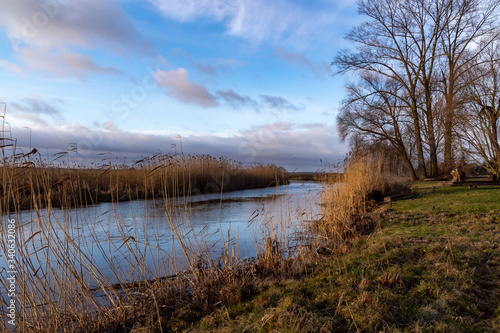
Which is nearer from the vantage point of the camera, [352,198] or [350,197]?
[350,197]

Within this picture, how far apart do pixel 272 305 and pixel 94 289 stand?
2101mm

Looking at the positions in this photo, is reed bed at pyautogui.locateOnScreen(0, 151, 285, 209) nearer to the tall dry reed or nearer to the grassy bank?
the tall dry reed

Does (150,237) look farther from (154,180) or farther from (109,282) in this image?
(154,180)

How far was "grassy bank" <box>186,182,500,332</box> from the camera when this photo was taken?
6.89 feet

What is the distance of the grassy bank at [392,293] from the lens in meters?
2.10

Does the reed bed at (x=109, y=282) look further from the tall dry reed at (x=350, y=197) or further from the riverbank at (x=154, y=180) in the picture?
the riverbank at (x=154, y=180)

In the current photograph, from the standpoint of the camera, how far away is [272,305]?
2.60m

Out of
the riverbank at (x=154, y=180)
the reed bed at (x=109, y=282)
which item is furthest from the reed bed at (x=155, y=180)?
the reed bed at (x=109, y=282)

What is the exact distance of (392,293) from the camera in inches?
96.6

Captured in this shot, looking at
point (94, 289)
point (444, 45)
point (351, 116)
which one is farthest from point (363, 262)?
point (444, 45)

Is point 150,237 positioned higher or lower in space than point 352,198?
lower

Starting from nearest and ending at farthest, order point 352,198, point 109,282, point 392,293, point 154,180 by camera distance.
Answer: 1. point 392,293
2. point 109,282
3. point 352,198
4. point 154,180

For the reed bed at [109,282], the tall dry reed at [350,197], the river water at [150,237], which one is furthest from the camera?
the tall dry reed at [350,197]

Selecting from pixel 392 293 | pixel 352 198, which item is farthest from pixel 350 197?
pixel 392 293
